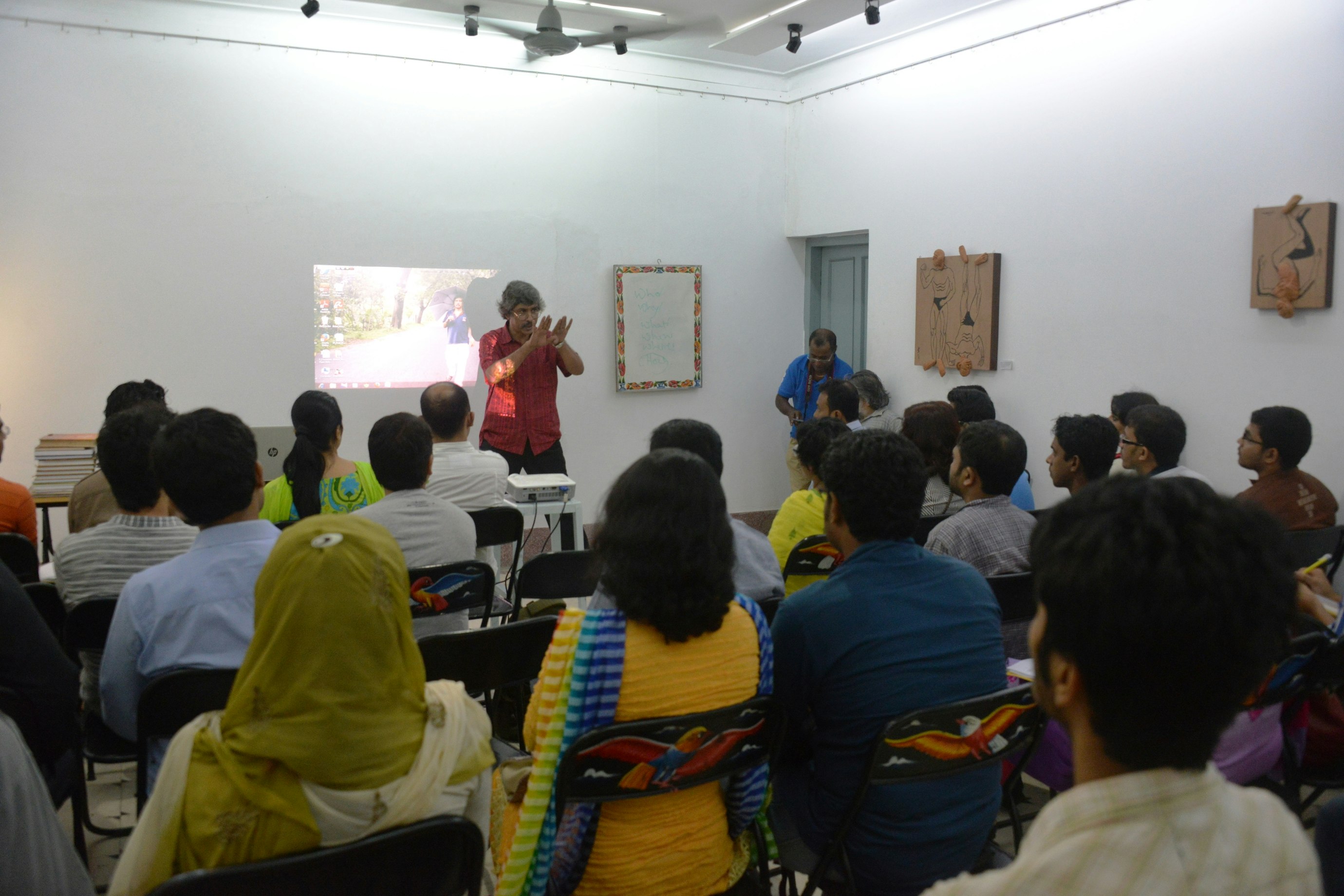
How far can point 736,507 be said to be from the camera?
23.6 feet

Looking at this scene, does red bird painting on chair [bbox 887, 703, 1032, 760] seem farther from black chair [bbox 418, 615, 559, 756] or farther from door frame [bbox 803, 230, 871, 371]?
door frame [bbox 803, 230, 871, 371]

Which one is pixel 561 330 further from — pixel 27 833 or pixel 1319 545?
pixel 27 833

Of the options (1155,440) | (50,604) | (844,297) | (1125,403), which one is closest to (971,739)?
(50,604)

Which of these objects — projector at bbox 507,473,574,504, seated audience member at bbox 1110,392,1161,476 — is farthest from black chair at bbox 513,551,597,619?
seated audience member at bbox 1110,392,1161,476

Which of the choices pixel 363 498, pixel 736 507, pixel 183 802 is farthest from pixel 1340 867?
pixel 736 507

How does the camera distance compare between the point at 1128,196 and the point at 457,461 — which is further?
the point at 1128,196

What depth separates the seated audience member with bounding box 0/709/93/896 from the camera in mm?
1406

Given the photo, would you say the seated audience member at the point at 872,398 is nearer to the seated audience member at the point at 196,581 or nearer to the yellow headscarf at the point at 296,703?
the seated audience member at the point at 196,581

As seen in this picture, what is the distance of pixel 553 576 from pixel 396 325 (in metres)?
3.45

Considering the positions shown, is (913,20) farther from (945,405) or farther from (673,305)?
(945,405)

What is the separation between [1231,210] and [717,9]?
2.85 meters

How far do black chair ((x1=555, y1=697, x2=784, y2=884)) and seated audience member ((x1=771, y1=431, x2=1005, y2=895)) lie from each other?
13 centimetres

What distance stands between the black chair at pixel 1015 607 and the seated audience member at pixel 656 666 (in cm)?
97

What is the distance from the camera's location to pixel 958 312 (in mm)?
5742
